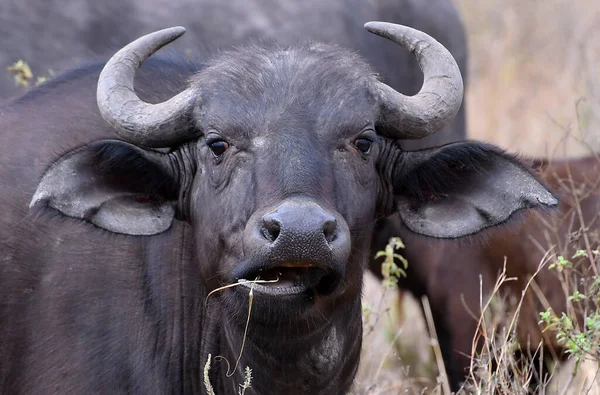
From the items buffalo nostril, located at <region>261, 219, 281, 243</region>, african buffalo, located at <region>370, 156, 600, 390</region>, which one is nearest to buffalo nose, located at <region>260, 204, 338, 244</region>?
buffalo nostril, located at <region>261, 219, 281, 243</region>

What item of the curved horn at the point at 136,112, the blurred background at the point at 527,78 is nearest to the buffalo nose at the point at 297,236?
the curved horn at the point at 136,112

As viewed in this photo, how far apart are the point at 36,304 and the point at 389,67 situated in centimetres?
485

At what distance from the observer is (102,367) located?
16.8ft

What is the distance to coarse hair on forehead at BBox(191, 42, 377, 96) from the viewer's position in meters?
4.92

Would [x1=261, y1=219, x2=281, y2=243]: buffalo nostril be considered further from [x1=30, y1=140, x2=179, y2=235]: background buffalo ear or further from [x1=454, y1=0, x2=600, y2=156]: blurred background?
[x1=454, y1=0, x2=600, y2=156]: blurred background

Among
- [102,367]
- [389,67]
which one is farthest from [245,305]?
[389,67]

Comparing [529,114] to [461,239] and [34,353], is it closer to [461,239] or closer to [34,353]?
[461,239]

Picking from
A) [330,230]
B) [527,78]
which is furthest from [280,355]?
[527,78]

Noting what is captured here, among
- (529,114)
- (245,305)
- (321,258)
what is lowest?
(529,114)

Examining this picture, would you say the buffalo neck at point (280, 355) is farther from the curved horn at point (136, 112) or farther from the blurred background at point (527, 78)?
the blurred background at point (527, 78)

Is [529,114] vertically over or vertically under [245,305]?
under

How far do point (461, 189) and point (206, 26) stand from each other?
4.57 metres

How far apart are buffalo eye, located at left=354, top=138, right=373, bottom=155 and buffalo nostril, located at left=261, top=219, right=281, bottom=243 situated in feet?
2.47

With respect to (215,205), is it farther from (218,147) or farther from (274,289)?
(274,289)
